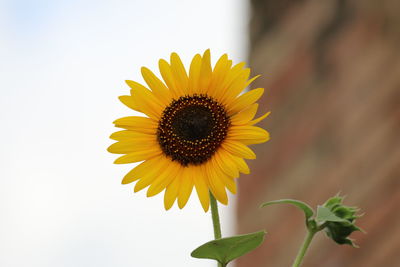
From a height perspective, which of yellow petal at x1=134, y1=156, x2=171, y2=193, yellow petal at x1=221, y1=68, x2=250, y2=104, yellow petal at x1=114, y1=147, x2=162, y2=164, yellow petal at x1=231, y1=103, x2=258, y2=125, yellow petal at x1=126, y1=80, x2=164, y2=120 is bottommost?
yellow petal at x1=134, y1=156, x2=171, y2=193

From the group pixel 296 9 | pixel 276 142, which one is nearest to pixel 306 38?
pixel 296 9

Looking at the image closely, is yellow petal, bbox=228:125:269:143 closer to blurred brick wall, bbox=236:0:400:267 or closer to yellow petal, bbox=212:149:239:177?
yellow petal, bbox=212:149:239:177

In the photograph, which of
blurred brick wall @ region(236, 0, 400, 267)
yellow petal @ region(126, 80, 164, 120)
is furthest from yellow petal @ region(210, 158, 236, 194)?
blurred brick wall @ region(236, 0, 400, 267)

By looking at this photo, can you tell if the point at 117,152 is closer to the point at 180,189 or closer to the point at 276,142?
the point at 180,189

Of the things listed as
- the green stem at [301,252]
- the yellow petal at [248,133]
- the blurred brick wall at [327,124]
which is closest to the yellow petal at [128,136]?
the yellow petal at [248,133]

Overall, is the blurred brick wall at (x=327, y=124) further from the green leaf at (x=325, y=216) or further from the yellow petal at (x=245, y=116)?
the yellow petal at (x=245, y=116)
